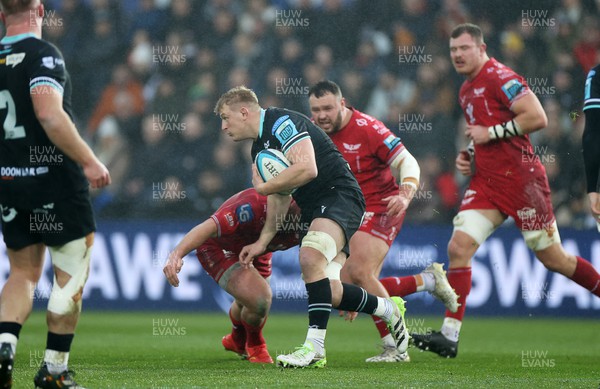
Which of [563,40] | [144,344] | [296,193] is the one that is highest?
[563,40]

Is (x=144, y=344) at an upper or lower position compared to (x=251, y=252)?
lower

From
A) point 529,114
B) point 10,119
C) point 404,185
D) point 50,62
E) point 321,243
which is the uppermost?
point 529,114

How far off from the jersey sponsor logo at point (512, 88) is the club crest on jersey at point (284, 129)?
251cm

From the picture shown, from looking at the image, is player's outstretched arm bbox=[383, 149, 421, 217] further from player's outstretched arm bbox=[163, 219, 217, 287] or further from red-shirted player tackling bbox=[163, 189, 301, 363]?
player's outstretched arm bbox=[163, 219, 217, 287]

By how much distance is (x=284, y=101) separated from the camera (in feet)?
47.4

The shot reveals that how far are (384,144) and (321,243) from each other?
6.03ft

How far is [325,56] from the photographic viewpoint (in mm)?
14609

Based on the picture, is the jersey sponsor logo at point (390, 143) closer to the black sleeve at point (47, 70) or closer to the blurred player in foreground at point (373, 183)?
the blurred player in foreground at point (373, 183)

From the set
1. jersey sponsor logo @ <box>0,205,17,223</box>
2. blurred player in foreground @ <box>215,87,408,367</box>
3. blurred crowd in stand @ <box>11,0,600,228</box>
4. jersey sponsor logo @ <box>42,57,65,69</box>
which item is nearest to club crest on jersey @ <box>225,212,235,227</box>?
blurred player in foreground @ <box>215,87,408,367</box>

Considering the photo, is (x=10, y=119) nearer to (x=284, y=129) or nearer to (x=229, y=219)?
(x=284, y=129)

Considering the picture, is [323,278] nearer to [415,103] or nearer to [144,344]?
[144,344]

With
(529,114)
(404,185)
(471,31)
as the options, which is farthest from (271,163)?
(471,31)

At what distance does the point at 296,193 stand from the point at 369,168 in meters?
1.43

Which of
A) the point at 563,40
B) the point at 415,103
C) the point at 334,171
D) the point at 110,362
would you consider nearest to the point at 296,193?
the point at 334,171
